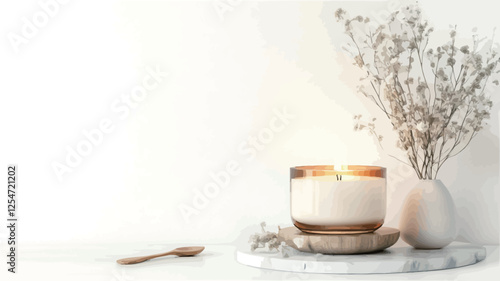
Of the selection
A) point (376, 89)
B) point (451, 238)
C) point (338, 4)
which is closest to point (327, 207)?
point (451, 238)

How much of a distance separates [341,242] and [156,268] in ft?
1.15

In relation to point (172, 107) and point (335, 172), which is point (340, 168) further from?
point (172, 107)

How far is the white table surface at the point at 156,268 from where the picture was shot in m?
1.03

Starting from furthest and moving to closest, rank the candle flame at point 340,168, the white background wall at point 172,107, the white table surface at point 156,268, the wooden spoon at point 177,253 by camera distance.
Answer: the white background wall at point 172,107
the candle flame at point 340,168
the wooden spoon at point 177,253
the white table surface at point 156,268

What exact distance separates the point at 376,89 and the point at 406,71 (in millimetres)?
93

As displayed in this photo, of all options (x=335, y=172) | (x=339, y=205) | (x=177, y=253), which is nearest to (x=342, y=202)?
(x=339, y=205)

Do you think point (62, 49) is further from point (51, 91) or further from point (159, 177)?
point (159, 177)

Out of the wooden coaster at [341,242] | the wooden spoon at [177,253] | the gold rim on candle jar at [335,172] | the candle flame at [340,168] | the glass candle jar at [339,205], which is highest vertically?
the candle flame at [340,168]

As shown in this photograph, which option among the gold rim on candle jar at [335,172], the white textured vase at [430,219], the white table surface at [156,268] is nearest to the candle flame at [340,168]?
the gold rim on candle jar at [335,172]

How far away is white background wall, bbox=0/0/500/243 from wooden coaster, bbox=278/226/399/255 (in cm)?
29

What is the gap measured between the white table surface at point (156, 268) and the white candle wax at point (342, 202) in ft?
0.44

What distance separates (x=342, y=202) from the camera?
1124 mm

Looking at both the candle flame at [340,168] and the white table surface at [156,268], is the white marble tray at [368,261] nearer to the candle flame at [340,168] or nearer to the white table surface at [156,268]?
the white table surface at [156,268]

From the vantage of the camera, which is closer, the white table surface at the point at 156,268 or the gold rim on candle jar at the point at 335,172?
the white table surface at the point at 156,268
